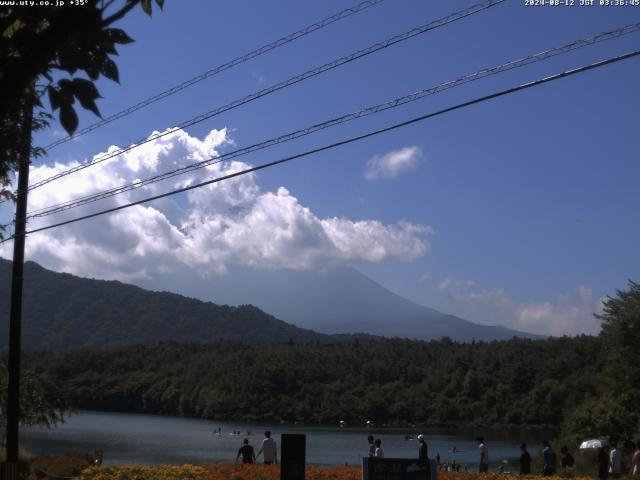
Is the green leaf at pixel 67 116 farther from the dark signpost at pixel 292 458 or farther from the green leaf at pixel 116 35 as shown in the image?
the dark signpost at pixel 292 458

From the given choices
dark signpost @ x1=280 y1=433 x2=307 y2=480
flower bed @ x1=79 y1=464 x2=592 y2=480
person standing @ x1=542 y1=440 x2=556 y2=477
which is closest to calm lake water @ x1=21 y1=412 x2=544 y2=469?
person standing @ x1=542 y1=440 x2=556 y2=477

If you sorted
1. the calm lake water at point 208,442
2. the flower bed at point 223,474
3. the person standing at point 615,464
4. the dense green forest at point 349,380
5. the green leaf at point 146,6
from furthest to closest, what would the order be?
the dense green forest at point 349,380
the calm lake water at point 208,442
the person standing at point 615,464
the flower bed at point 223,474
the green leaf at point 146,6

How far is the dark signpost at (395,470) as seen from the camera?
1202 cm

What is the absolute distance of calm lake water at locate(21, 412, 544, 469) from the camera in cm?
5616

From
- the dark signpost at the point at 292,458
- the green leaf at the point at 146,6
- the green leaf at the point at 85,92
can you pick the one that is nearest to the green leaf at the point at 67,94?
the green leaf at the point at 85,92

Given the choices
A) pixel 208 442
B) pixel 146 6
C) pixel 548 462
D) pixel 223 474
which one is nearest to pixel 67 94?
pixel 146 6

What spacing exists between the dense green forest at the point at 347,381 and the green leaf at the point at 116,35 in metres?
94.8

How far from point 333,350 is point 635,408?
322 feet

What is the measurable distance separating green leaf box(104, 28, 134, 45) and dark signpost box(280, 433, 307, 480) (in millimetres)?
9583

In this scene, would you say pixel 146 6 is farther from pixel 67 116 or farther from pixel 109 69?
pixel 67 116

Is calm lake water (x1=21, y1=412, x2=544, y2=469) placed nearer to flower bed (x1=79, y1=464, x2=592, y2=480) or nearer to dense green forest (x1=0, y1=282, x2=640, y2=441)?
dense green forest (x1=0, y1=282, x2=640, y2=441)

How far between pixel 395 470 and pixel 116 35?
8.82 meters

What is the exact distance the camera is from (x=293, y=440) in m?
13.6

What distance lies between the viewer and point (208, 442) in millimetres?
74312
